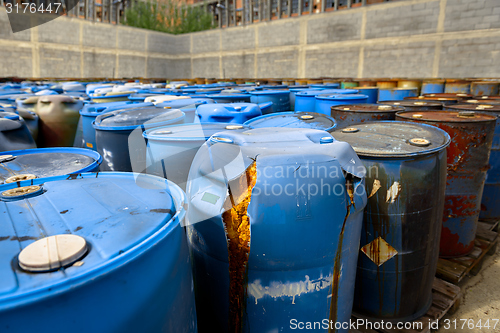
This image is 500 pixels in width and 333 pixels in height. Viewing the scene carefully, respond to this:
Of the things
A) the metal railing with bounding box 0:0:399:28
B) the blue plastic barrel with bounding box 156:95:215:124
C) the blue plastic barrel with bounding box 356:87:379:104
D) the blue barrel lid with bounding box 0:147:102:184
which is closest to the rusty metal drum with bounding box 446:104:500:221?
the blue plastic barrel with bounding box 356:87:379:104

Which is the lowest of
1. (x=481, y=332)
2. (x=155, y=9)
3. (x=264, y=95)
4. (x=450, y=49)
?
(x=481, y=332)

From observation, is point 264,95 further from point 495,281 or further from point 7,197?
point 7,197

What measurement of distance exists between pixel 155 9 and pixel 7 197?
32151 mm

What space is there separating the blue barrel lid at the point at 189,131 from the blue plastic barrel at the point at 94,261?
0.73 meters

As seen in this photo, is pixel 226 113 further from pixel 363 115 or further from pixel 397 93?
pixel 397 93

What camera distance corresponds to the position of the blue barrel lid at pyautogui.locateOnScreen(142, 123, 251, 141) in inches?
73.9

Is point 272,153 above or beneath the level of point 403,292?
above

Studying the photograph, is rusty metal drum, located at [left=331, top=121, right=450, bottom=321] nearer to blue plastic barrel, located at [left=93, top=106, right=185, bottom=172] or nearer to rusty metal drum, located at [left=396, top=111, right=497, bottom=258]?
rusty metal drum, located at [left=396, top=111, right=497, bottom=258]

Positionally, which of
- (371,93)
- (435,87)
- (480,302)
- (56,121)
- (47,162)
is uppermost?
(435,87)

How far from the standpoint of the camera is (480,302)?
7.77 feet

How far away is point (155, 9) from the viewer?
1128 inches

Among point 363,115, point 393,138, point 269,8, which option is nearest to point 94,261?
point 393,138

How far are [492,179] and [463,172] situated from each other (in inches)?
40.6

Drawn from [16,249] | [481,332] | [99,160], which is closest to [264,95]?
[99,160]
